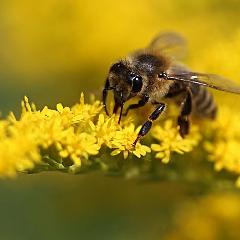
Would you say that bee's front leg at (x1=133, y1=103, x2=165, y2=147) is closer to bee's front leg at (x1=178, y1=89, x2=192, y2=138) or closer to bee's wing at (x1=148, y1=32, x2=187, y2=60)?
bee's front leg at (x1=178, y1=89, x2=192, y2=138)

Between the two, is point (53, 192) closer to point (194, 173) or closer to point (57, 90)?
point (57, 90)

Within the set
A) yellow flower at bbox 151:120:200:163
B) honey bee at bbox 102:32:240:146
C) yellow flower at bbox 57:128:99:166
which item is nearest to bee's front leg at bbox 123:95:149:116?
honey bee at bbox 102:32:240:146

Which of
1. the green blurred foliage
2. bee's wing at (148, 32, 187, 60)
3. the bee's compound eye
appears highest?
bee's wing at (148, 32, 187, 60)

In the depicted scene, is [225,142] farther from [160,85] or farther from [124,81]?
[124,81]

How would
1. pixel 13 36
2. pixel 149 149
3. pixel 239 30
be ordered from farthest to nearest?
pixel 13 36 → pixel 239 30 → pixel 149 149

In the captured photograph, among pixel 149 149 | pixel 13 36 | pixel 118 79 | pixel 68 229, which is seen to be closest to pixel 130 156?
pixel 149 149

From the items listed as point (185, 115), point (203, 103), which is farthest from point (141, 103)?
point (203, 103)
